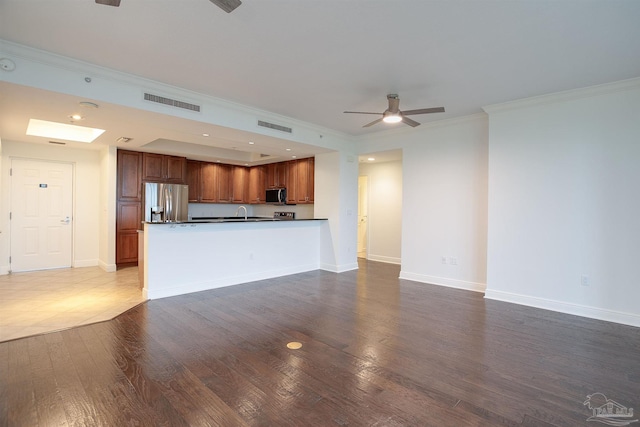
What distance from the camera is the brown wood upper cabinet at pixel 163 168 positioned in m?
6.76

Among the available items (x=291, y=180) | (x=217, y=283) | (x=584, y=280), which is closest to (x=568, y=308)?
(x=584, y=280)

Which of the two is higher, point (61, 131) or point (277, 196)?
point (61, 131)

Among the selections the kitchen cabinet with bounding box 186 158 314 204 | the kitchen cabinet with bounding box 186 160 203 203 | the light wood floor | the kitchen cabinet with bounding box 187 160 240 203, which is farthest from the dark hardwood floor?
the kitchen cabinet with bounding box 187 160 240 203

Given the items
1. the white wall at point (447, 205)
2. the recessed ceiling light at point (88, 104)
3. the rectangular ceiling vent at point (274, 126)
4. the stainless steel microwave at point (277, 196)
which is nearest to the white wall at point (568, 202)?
the white wall at point (447, 205)

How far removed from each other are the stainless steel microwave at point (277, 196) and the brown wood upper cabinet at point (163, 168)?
203cm

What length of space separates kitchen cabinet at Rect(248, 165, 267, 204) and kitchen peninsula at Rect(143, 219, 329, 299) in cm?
236

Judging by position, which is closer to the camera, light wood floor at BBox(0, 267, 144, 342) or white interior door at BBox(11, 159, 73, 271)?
light wood floor at BBox(0, 267, 144, 342)

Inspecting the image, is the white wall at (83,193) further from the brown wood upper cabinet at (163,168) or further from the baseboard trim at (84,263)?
the brown wood upper cabinet at (163,168)

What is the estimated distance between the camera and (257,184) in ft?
27.7

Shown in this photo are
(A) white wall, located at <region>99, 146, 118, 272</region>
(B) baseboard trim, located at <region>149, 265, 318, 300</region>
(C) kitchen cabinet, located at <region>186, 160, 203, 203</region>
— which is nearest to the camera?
(B) baseboard trim, located at <region>149, 265, 318, 300</region>

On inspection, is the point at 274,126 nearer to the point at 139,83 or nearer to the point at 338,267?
the point at 139,83

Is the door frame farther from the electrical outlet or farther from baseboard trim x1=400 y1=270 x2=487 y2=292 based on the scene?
the electrical outlet

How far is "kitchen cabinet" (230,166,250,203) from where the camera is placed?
8422 millimetres

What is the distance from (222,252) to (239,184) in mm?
3752
